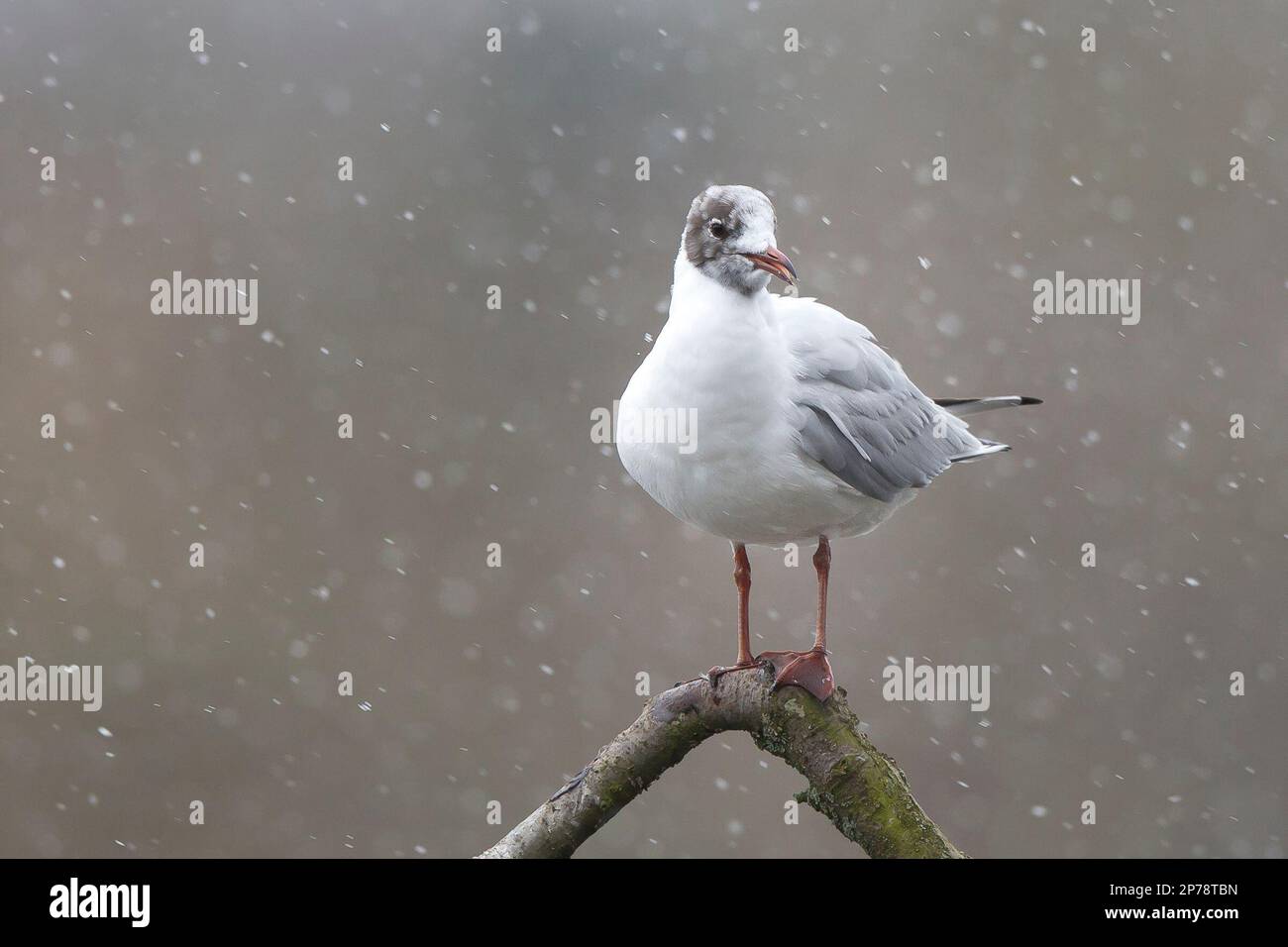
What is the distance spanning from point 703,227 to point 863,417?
1.48ft

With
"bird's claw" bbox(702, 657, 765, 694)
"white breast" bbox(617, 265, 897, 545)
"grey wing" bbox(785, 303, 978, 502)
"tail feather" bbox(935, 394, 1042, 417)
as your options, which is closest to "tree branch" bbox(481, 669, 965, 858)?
"bird's claw" bbox(702, 657, 765, 694)

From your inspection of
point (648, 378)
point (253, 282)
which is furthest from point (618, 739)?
point (253, 282)

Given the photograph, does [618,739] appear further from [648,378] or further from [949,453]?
[949,453]

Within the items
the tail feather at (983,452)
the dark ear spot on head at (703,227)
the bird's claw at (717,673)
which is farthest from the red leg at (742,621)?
the dark ear spot on head at (703,227)

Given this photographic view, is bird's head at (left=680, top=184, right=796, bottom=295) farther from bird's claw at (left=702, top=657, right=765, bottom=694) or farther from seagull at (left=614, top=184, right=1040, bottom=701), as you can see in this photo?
bird's claw at (left=702, top=657, right=765, bottom=694)

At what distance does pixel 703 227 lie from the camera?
2012 millimetres

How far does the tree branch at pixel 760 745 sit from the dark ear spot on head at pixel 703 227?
685mm

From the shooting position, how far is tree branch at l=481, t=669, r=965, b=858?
5.98ft

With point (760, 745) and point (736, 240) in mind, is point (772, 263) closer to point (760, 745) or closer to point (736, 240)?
point (736, 240)

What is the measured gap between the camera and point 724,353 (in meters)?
1.98

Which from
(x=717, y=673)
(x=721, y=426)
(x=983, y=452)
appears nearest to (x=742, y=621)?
(x=717, y=673)

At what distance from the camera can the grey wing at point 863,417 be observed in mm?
2096

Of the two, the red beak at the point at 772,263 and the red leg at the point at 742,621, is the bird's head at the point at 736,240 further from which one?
the red leg at the point at 742,621

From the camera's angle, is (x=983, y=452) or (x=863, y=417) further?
(x=983, y=452)
